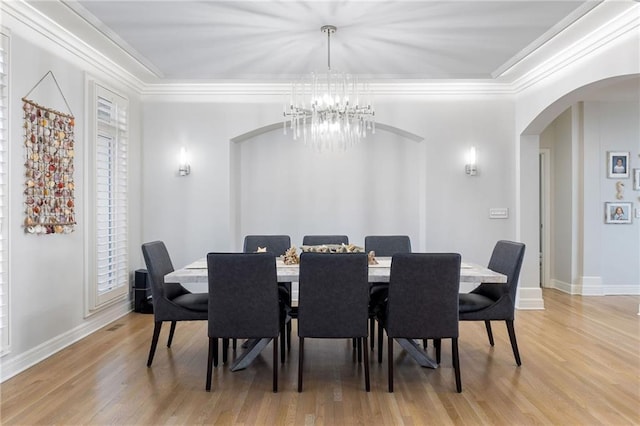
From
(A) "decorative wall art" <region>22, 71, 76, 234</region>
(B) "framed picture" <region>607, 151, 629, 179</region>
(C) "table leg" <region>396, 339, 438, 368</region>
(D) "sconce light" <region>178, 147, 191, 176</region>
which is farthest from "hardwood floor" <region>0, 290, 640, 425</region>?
(B) "framed picture" <region>607, 151, 629, 179</region>

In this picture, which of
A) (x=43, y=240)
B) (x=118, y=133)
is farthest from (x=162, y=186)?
(x=43, y=240)

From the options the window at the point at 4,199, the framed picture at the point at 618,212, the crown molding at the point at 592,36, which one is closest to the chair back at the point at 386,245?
the crown molding at the point at 592,36

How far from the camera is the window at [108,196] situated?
4.27 m

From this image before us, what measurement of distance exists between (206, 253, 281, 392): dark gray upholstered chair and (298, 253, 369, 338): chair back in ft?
0.66

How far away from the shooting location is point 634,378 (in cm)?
308

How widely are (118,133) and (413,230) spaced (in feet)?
12.4

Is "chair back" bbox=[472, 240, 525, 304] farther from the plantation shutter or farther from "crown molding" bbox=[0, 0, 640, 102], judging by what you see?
the plantation shutter

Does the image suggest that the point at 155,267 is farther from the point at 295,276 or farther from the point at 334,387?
the point at 334,387

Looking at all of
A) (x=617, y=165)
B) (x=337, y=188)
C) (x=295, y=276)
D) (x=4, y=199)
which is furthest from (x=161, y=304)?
(x=617, y=165)

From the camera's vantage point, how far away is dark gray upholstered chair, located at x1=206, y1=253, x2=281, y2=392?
2830 millimetres

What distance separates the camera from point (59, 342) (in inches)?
146

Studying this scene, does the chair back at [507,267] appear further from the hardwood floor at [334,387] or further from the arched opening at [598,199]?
the arched opening at [598,199]

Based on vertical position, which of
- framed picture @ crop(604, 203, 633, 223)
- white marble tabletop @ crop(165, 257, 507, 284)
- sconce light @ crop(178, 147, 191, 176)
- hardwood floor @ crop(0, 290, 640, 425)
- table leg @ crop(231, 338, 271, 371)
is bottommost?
hardwood floor @ crop(0, 290, 640, 425)

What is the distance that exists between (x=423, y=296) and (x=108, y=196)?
11.3 feet
